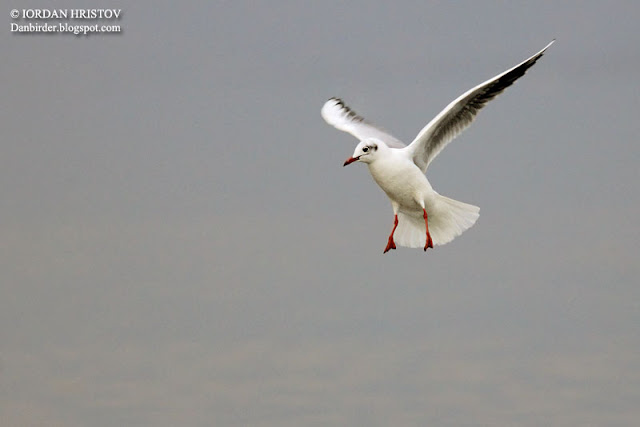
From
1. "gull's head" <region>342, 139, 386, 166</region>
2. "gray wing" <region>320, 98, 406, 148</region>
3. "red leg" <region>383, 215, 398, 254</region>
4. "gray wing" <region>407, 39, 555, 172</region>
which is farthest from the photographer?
"gray wing" <region>320, 98, 406, 148</region>

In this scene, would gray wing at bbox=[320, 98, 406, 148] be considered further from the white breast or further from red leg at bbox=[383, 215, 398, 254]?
A: the white breast

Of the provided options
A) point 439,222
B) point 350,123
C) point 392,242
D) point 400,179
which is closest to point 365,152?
point 400,179

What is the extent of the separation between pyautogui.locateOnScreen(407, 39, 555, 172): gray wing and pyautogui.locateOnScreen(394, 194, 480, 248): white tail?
43 centimetres

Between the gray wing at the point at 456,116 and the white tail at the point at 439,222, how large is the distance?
0.43 meters

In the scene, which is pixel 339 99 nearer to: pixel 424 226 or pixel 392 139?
pixel 392 139

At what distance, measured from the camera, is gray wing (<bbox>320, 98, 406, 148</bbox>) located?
12.2m

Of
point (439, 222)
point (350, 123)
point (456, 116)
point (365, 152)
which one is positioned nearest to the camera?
point (365, 152)

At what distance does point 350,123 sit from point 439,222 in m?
2.02

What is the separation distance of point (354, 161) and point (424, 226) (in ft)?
4.09

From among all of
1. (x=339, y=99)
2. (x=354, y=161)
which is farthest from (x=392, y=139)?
(x=354, y=161)

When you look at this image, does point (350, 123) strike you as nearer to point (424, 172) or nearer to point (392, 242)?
point (424, 172)

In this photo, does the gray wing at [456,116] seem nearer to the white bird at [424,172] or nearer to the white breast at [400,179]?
the white bird at [424,172]

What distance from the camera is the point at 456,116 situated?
1098 cm

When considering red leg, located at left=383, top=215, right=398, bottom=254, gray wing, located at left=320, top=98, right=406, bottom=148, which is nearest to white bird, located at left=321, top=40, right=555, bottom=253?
red leg, located at left=383, top=215, right=398, bottom=254
